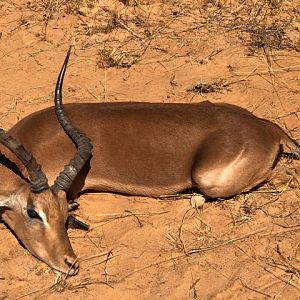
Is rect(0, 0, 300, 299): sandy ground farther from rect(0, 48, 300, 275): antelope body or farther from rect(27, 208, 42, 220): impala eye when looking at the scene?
rect(27, 208, 42, 220): impala eye

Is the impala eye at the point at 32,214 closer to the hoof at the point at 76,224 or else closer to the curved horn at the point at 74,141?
the curved horn at the point at 74,141

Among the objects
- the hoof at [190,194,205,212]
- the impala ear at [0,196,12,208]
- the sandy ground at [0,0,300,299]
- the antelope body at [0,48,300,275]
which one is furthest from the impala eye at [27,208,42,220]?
the hoof at [190,194,205,212]

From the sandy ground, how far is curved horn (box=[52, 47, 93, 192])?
68 centimetres

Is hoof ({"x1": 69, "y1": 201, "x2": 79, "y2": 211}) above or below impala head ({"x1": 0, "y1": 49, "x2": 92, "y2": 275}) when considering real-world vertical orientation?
below

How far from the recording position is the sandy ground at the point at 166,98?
6082mm

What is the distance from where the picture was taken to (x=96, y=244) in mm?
6590

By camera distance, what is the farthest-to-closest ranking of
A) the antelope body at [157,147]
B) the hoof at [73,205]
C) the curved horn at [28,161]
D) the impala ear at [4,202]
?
the antelope body at [157,147], the hoof at [73,205], the impala ear at [4,202], the curved horn at [28,161]

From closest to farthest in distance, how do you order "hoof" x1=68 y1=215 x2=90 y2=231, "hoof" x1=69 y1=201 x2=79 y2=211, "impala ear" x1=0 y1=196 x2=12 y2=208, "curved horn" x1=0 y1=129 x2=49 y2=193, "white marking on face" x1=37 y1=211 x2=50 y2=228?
"curved horn" x1=0 y1=129 x2=49 y2=193 → "white marking on face" x1=37 y1=211 x2=50 y2=228 → "impala ear" x1=0 y1=196 x2=12 y2=208 → "hoof" x1=68 y1=215 x2=90 y2=231 → "hoof" x1=69 y1=201 x2=79 y2=211

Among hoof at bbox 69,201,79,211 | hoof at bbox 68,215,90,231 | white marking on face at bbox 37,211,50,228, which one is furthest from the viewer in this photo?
hoof at bbox 69,201,79,211

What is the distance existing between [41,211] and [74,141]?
963 mm

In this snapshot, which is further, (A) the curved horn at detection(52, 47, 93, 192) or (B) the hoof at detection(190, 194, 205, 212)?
(B) the hoof at detection(190, 194, 205, 212)

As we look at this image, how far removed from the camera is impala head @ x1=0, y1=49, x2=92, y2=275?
603cm

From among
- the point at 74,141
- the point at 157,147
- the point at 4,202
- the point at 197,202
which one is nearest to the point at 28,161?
the point at 4,202

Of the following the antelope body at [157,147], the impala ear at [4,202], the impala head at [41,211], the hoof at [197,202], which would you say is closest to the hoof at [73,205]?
the antelope body at [157,147]
